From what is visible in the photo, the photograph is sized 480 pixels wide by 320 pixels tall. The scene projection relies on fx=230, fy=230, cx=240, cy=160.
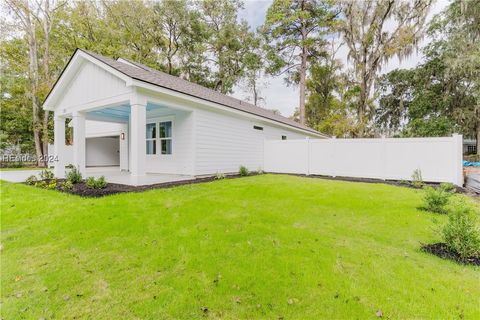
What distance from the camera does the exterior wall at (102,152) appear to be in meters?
15.5

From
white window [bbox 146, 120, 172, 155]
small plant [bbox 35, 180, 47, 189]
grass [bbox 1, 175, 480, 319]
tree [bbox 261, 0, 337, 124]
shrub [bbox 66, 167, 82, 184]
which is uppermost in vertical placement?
tree [bbox 261, 0, 337, 124]

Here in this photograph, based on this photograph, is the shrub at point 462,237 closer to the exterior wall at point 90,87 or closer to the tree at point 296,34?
the exterior wall at point 90,87

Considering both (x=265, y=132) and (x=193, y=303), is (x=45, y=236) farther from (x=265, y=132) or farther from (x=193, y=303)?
(x=265, y=132)

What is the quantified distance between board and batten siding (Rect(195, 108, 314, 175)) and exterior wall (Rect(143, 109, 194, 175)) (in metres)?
0.34

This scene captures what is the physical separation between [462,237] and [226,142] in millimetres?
8134

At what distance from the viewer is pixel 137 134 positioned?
6527 millimetres

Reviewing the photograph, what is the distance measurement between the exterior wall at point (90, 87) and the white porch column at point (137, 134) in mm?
527

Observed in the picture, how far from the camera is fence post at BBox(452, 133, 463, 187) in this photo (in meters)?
7.42

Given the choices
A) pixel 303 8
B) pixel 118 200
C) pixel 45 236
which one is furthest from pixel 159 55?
pixel 45 236

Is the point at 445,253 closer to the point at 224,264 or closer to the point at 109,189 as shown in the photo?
the point at 224,264

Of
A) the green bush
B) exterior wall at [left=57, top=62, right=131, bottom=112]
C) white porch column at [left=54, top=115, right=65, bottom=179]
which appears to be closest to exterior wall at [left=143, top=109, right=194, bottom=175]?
exterior wall at [left=57, top=62, right=131, bottom=112]

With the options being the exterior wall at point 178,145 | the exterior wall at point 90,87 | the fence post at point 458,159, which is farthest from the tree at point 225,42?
the fence post at point 458,159

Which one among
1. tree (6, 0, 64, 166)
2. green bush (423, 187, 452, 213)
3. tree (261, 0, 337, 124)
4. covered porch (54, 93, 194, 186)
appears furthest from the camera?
tree (261, 0, 337, 124)

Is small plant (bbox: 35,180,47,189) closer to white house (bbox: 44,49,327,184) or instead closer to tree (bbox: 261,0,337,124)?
white house (bbox: 44,49,327,184)
